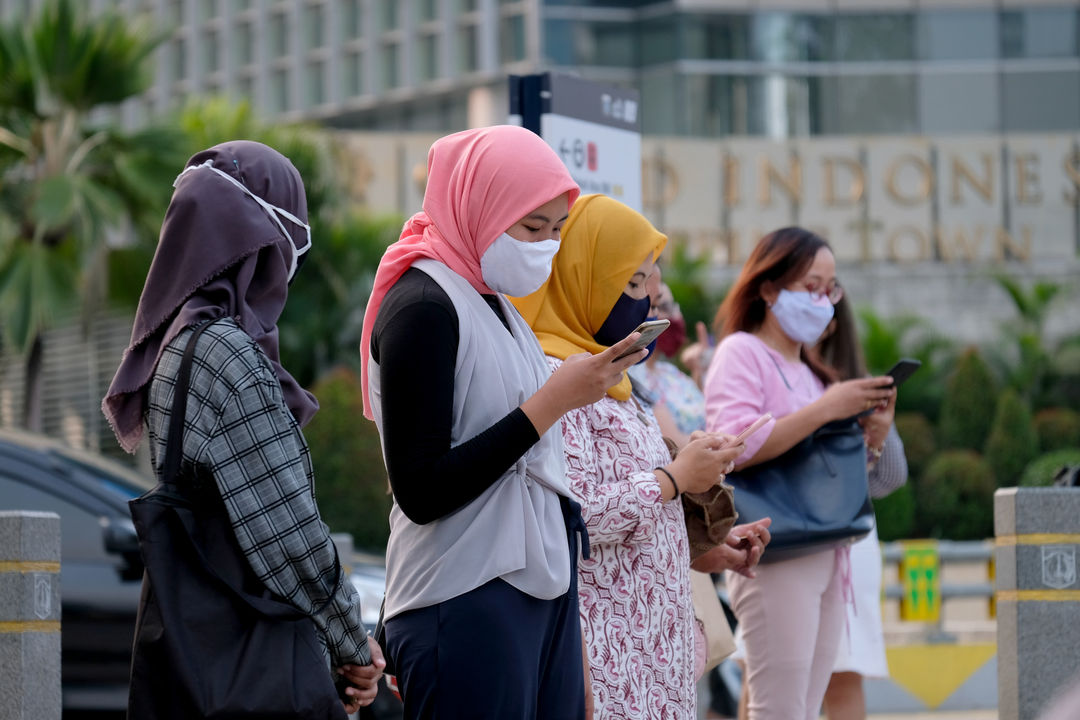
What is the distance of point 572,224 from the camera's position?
153 inches

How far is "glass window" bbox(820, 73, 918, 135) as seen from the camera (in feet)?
96.8

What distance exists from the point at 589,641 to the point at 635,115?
3.35 m

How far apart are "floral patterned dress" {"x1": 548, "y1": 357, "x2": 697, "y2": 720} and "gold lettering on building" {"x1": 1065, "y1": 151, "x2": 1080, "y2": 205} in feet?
88.2

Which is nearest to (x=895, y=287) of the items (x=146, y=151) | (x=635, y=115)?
(x=146, y=151)

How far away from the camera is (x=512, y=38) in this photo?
3144cm

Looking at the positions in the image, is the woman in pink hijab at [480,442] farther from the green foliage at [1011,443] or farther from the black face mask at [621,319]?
the green foliage at [1011,443]

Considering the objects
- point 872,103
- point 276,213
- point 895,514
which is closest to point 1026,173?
point 872,103

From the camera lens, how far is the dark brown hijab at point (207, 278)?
10.3 feet

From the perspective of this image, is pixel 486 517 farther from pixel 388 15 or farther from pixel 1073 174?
pixel 388 15

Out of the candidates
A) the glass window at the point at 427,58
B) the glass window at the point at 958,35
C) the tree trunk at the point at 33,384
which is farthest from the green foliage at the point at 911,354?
the glass window at the point at 427,58

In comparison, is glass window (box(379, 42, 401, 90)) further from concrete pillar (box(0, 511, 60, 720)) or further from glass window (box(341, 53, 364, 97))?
concrete pillar (box(0, 511, 60, 720))

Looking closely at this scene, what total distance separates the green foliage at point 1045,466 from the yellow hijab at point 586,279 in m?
17.6

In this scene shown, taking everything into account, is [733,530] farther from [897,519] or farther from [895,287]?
[895,287]

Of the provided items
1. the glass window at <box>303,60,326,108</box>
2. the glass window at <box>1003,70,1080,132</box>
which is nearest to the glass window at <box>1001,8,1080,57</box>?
the glass window at <box>1003,70,1080,132</box>
